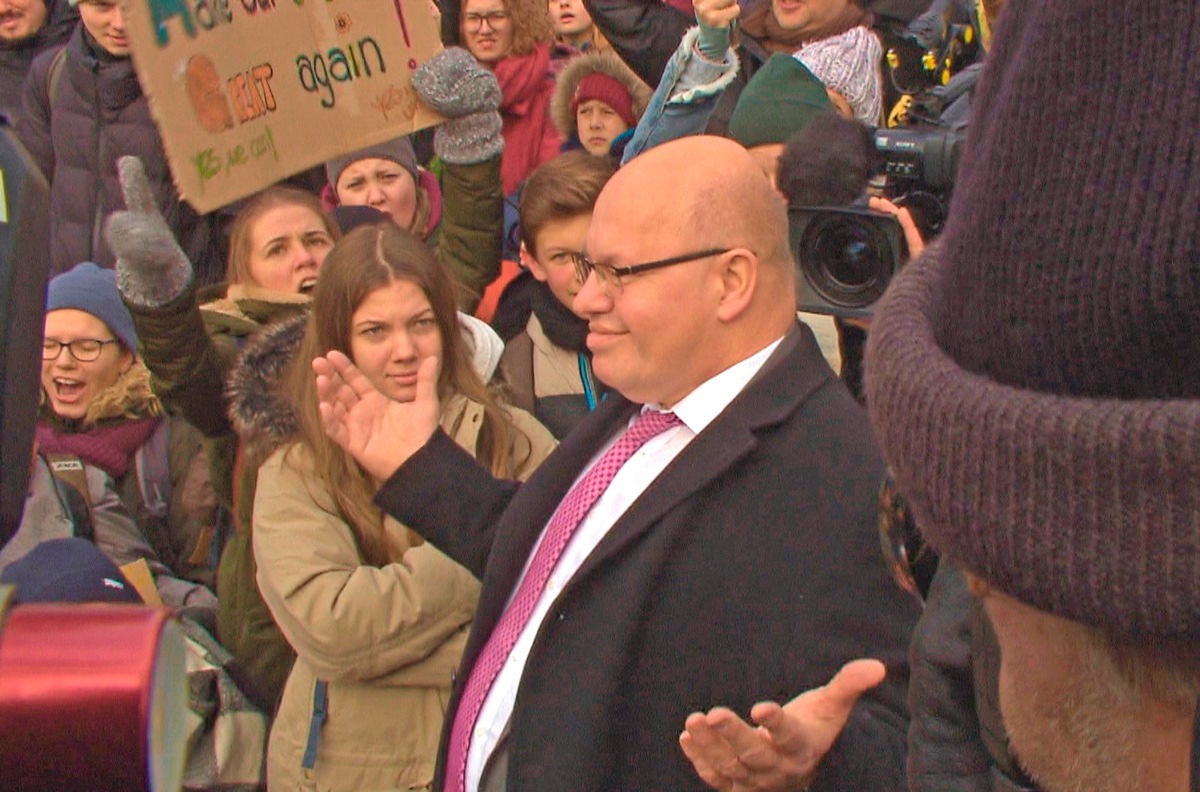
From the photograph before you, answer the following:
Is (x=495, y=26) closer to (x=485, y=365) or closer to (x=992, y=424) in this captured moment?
(x=485, y=365)

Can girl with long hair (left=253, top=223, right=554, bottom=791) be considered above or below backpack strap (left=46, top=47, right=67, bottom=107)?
below

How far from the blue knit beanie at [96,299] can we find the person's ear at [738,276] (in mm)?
2482

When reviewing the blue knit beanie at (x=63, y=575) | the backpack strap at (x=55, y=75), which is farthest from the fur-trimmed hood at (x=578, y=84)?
the blue knit beanie at (x=63, y=575)

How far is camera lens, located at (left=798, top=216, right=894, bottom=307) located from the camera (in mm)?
2695

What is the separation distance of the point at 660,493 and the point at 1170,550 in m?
1.33

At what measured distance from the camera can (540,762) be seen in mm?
2098

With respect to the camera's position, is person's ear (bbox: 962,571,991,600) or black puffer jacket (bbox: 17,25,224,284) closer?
person's ear (bbox: 962,571,991,600)

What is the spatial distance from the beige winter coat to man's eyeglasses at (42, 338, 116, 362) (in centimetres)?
138

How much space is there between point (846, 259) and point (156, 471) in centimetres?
228

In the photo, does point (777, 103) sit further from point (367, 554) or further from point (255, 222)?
point (255, 222)

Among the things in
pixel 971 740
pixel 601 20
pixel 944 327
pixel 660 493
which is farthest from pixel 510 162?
pixel 944 327

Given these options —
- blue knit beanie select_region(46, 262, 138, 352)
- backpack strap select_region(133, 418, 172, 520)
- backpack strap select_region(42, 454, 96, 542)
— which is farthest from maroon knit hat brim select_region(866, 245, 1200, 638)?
blue knit beanie select_region(46, 262, 138, 352)

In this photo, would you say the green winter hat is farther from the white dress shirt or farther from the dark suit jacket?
the dark suit jacket

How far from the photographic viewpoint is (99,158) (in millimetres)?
5312
